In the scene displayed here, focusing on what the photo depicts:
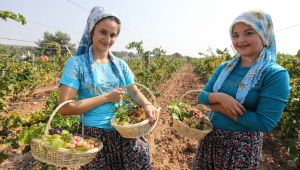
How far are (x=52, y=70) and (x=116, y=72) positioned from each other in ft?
40.2

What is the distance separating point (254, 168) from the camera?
2047mm

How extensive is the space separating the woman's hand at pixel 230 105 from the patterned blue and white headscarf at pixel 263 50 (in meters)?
0.05

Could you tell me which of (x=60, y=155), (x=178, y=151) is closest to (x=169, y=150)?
(x=178, y=151)

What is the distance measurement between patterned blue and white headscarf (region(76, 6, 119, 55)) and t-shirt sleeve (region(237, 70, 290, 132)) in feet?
3.72

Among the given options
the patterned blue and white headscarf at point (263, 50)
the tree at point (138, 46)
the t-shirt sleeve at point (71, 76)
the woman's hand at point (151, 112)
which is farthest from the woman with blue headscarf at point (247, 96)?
the tree at point (138, 46)

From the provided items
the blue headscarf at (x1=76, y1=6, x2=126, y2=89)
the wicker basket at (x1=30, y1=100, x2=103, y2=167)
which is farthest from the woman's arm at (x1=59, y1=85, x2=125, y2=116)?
the wicker basket at (x1=30, y1=100, x2=103, y2=167)

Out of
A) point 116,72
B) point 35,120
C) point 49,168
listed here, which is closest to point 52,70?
point 35,120

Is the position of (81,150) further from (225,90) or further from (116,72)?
(225,90)

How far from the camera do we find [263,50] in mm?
1974

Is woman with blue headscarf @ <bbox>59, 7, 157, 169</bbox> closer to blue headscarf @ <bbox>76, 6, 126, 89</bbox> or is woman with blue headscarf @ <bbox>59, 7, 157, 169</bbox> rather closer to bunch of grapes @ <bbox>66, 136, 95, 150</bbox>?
blue headscarf @ <bbox>76, 6, 126, 89</bbox>

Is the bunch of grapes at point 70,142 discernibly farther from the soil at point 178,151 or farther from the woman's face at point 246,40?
the soil at point 178,151

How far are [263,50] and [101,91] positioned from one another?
3.71 ft

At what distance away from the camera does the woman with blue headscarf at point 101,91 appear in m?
2.11

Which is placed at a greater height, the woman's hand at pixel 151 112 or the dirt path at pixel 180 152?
the woman's hand at pixel 151 112
